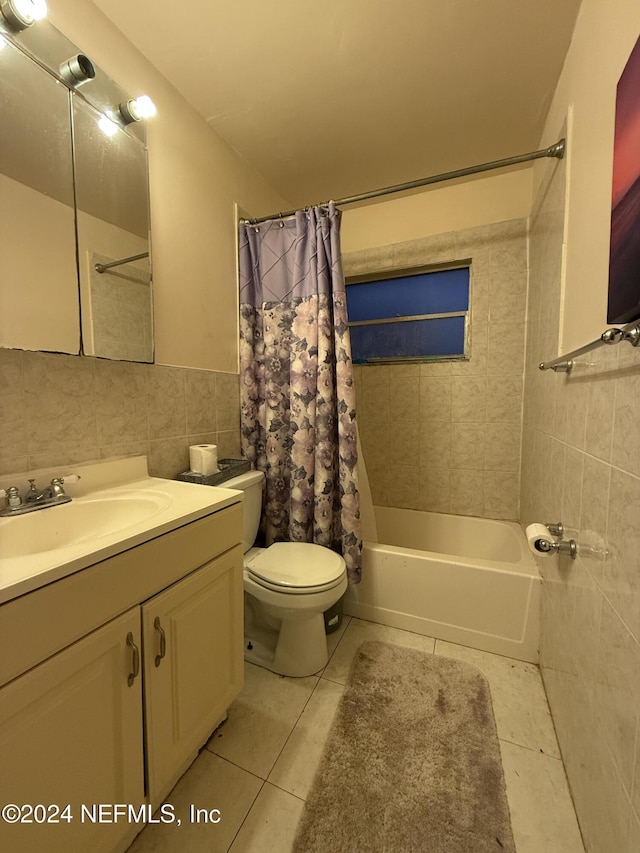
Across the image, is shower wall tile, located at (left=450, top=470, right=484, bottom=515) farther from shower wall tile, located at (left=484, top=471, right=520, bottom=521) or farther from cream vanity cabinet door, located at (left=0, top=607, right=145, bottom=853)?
cream vanity cabinet door, located at (left=0, top=607, right=145, bottom=853)

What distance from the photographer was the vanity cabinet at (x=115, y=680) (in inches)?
22.5

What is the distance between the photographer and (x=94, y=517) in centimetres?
100

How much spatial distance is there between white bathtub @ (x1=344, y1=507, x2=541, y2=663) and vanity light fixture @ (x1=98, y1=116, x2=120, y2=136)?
6.37 ft

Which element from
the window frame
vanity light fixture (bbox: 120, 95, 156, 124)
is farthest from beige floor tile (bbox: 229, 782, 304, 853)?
vanity light fixture (bbox: 120, 95, 156, 124)

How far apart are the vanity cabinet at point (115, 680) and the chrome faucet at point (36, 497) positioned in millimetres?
401

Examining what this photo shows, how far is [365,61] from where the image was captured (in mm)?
1285

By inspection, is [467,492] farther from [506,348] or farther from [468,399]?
[506,348]

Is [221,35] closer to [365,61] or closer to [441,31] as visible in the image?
[365,61]

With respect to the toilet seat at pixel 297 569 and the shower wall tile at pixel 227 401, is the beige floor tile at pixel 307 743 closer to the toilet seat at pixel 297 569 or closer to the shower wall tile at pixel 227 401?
the toilet seat at pixel 297 569

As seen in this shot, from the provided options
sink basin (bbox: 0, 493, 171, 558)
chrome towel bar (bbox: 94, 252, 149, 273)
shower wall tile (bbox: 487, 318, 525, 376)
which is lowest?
sink basin (bbox: 0, 493, 171, 558)

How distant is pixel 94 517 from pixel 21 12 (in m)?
1.34

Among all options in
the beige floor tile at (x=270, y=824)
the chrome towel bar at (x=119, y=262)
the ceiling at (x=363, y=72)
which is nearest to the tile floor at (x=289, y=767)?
the beige floor tile at (x=270, y=824)

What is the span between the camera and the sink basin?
830 mm

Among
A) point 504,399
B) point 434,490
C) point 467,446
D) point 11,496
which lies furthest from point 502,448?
point 11,496
